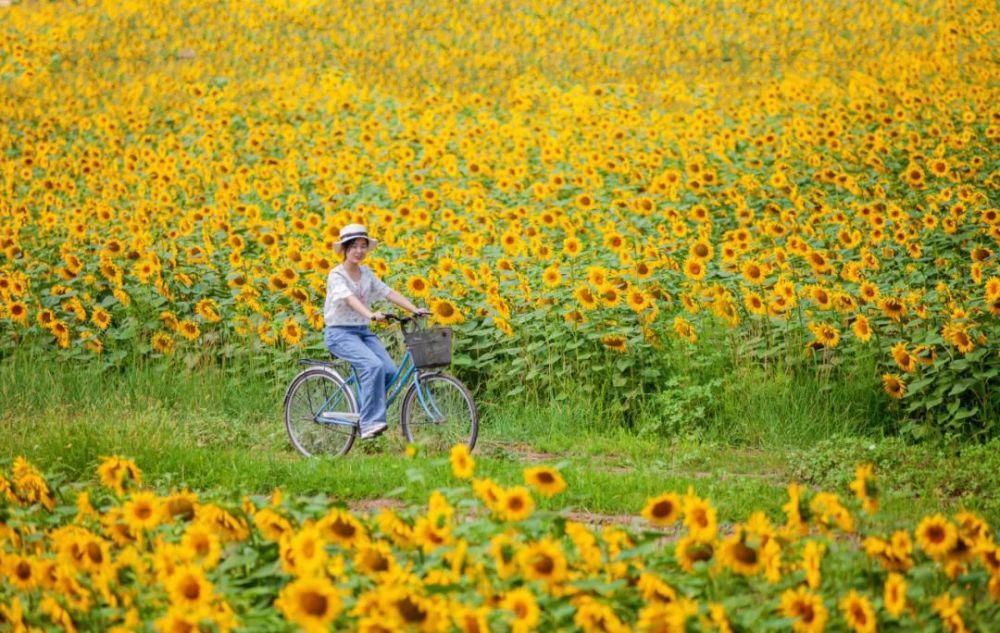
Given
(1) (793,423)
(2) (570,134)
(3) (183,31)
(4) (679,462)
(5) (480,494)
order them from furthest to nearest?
(3) (183,31) → (2) (570,134) → (1) (793,423) → (4) (679,462) → (5) (480,494)

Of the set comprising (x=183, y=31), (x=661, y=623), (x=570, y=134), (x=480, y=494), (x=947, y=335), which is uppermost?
(x=183, y=31)

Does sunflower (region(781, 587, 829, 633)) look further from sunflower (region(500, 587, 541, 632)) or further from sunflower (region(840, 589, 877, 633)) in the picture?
sunflower (region(500, 587, 541, 632))

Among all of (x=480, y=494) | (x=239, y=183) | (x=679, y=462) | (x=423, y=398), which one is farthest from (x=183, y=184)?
(x=480, y=494)

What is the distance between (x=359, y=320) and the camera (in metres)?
8.05

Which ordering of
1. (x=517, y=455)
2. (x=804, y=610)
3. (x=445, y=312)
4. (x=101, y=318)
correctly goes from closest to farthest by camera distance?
1. (x=804, y=610)
2. (x=517, y=455)
3. (x=445, y=312)
4. (x=101, y=318)

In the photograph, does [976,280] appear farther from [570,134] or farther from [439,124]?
[439,124]

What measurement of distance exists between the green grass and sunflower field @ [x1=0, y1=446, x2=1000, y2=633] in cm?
139

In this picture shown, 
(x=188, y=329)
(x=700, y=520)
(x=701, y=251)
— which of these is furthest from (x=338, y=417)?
(x=700, y=520)

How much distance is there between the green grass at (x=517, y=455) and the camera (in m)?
6.91

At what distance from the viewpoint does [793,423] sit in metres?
8.31

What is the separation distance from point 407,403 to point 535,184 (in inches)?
195

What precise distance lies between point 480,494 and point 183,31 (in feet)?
60.9

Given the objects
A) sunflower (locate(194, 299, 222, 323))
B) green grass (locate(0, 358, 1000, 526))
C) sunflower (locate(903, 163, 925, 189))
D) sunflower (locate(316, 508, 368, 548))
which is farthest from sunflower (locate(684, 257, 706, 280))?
sunflower (locate(316, 508, 368, 548))

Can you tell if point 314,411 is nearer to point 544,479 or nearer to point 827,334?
point 827,334
